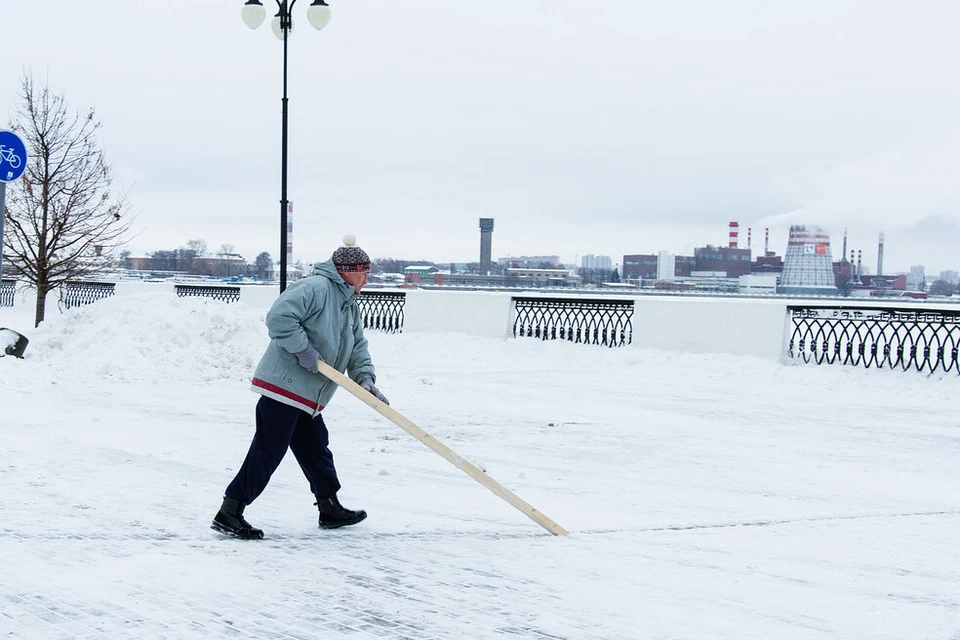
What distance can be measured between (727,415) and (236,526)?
275 inches

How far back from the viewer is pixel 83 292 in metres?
29.1

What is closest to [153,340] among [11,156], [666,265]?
[11,156]

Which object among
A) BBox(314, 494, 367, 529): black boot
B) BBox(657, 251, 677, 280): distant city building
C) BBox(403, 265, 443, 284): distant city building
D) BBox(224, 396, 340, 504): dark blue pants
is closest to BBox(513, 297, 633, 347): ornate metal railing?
BBox(314, 494, 367, 529): black boot

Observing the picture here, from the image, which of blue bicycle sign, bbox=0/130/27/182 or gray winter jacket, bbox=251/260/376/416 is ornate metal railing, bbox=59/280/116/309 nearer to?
blue bicycle sign, bbox=0/130/27/182

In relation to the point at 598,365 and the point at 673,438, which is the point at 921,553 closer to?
the point at 673,438

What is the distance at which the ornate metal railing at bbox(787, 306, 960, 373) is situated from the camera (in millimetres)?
13258

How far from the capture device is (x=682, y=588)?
4348mm

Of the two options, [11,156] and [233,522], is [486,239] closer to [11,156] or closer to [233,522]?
[11,156]

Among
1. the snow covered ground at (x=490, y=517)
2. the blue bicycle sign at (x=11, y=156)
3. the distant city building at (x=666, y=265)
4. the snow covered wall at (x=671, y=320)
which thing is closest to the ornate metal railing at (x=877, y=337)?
the snow covered wall at (x=671, y=320)

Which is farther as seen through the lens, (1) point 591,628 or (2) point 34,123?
(2) point 34,123

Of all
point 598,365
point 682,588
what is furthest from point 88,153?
point 682,588

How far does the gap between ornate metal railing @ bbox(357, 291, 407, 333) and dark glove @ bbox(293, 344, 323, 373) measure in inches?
613

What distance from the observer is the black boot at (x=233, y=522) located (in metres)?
4.89

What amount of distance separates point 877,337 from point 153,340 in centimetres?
1090
